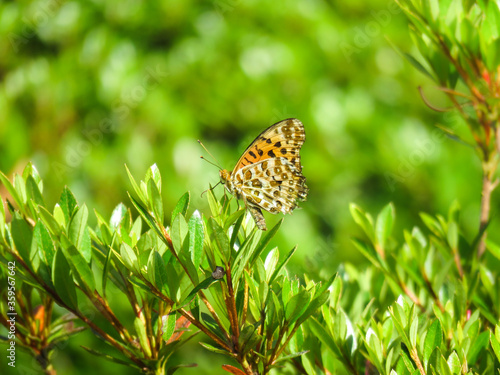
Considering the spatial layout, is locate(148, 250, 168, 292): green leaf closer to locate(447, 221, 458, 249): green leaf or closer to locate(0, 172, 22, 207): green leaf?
locate(0, 172, 22, 207): green leaf

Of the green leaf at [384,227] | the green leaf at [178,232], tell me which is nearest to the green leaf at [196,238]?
the green leaf at [178,232]

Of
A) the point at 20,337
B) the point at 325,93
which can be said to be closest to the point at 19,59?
the point at 325,93

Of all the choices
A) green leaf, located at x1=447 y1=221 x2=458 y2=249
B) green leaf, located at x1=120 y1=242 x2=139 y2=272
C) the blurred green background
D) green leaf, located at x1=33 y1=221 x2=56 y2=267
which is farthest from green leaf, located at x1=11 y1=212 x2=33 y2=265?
the blurred green background

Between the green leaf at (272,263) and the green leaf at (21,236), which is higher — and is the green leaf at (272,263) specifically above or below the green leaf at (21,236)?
below

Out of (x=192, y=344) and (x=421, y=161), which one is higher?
(x=421, y=161)

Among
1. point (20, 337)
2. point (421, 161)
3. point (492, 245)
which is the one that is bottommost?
point (421, 161)

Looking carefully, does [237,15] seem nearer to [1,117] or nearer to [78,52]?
[78,52]

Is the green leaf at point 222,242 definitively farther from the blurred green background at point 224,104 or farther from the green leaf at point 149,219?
the blurred green background at point 224,104
